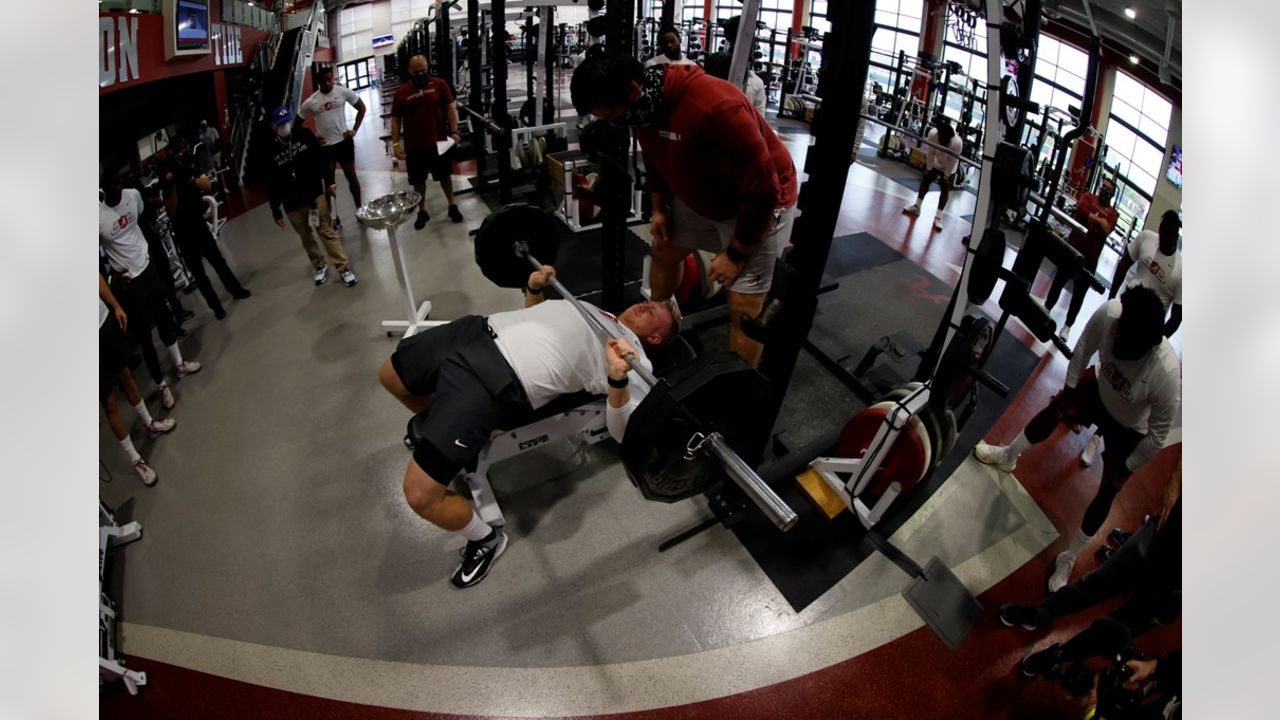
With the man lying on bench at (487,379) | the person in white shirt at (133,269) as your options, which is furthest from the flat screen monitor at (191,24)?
the man lying on bench at (487,379)

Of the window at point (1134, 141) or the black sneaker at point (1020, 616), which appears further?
the window at point (1134, 141)

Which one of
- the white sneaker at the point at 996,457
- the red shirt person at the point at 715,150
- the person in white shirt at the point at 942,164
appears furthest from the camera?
the person in white shirt at the point at 942,164

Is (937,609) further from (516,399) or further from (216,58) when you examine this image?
(216,58)

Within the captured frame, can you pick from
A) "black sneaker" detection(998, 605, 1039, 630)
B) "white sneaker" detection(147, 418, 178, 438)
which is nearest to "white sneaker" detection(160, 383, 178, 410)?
"white sneaker" detection(147, 418, 178, 438)

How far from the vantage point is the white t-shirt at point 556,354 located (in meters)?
2.11

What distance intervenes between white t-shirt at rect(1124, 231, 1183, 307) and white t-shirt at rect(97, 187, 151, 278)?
485cm

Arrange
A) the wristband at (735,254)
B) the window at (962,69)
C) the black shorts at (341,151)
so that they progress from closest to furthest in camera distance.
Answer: the wristband at (735,254)
the black shorts at (341,151)
the window at (962,69)

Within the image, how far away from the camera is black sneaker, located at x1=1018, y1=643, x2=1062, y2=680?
1.98 m

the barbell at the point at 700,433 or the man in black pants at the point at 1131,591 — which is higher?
the barbell at the point at 700,433

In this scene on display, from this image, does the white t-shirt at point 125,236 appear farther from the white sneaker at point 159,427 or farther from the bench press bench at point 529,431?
the bench press bench at point 529,431

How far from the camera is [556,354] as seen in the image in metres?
2.14

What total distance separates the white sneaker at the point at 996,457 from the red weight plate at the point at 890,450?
2.63 ft

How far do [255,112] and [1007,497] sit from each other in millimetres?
8908

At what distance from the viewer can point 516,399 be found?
210 cm
